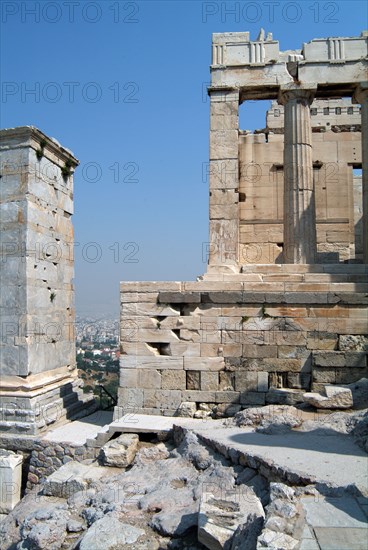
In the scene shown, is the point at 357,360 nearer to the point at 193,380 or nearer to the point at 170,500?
the point at 193,380

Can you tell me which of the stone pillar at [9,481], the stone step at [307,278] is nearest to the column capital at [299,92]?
the stone step at [307,278]

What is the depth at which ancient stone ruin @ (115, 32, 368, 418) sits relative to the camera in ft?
29.8

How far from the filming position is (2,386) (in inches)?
374

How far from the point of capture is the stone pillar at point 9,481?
849cm

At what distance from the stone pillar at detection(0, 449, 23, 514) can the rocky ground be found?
4.38ft

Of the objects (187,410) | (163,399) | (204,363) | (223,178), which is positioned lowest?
(187,410)

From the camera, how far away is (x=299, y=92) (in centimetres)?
1130

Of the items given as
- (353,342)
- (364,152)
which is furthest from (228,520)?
(364,152)

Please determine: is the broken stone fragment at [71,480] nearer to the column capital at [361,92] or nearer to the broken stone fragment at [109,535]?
the broken stone fragment at [109,535]

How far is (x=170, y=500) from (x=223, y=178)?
299 inches

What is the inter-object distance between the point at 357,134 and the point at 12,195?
9.71 m

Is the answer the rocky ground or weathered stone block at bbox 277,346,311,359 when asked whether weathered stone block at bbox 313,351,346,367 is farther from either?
the rocky ground

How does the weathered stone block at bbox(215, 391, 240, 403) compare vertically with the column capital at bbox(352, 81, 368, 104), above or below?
below

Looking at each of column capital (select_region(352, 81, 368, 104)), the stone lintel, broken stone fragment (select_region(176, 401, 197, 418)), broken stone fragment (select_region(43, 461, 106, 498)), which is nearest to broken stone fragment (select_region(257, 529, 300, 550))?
broken stone fragment (select_region(43, 461, 106, 498))
